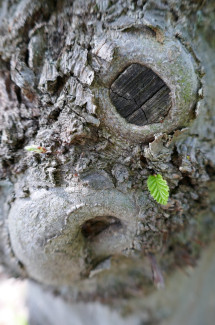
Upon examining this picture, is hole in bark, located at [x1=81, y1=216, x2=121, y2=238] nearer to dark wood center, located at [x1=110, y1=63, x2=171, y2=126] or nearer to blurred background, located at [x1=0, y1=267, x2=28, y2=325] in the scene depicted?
dark wood center, located at [x1=110, y1=63, x2=171, y2=126]

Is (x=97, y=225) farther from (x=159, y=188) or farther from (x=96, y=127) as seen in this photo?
(x=96, y=127)

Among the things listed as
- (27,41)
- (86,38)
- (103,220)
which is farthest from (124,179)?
(27,41)

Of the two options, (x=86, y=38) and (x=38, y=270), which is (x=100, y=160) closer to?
(x=86, y=38)

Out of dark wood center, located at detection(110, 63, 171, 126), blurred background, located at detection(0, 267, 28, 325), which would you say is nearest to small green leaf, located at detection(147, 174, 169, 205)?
dark wood center, located at detection(110, 63, 171, 126)

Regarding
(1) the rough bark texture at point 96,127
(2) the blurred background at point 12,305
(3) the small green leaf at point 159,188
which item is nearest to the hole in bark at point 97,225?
(1) the rough bark texture at point 96,127

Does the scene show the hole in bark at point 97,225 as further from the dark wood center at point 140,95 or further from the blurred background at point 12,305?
the blurred background at point 12,305

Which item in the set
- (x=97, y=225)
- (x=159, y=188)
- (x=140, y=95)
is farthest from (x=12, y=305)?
(x=140, y=95)
